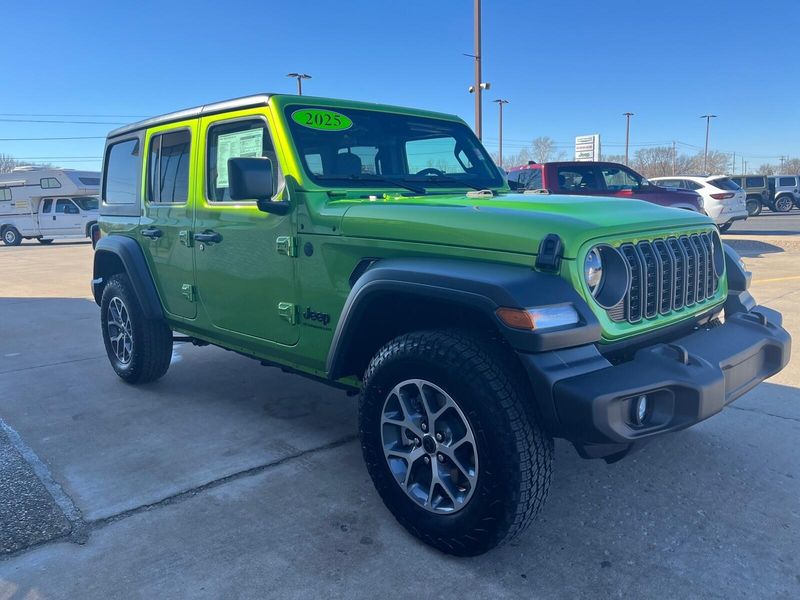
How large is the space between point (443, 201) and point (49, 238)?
26643 millimetres

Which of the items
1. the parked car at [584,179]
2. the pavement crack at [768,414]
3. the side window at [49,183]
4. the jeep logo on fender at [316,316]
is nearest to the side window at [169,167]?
the jeep logo on fender at [316,316]

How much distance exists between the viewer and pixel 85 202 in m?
23.7

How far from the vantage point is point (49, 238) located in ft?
83.9

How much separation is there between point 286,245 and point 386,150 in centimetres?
97

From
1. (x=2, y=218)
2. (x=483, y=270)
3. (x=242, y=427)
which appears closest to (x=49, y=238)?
(x=2, y=218)

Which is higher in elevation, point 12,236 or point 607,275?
point 607,275

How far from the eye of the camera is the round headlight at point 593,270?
2.49 m

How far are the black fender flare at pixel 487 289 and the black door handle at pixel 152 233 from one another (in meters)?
2.16

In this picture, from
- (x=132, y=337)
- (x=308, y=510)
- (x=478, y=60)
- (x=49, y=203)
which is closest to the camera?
(x=308, y=510)

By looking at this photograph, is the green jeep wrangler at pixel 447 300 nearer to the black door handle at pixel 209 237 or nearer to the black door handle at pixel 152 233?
the black door handle at pixel 209 237

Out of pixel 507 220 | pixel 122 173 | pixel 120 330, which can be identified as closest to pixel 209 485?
pixel 507 220

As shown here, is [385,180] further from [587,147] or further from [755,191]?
[587,147]

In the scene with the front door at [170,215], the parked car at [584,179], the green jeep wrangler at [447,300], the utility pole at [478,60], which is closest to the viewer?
the green jeep wrangler at [447,300]

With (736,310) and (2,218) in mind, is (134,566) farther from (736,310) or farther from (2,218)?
(2,218)
